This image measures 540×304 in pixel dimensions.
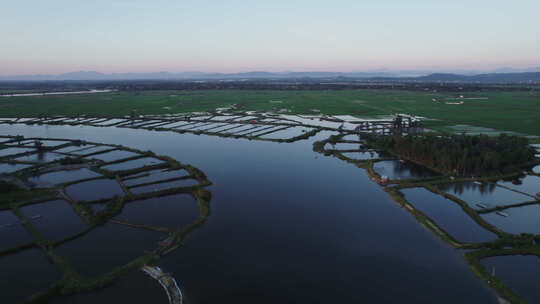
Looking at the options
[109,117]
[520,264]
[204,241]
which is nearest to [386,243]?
[520,264]

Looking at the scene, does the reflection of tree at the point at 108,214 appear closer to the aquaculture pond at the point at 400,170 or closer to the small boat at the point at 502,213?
the aquaculture pond at the point at 400,170

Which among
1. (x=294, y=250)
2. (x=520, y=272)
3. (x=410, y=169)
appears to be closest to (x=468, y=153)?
(x=410, y=169)

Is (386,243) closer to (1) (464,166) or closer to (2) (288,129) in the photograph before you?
(1) (464,166)

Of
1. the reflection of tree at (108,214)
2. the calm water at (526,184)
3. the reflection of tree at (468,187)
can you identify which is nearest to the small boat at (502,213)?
the reflection of tree at (468,187)

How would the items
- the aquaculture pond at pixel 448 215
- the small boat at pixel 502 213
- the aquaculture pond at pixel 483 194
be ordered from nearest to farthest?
1. the aquaculture pond at pixel 448 215
2. the small boat at pixel 502 213
3. the aquaculture pond at pixel 483 194

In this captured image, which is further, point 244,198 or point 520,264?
point 244,198

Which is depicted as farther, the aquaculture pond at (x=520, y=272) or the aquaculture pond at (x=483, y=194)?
the aquaculture pond at (x=483, y=194)

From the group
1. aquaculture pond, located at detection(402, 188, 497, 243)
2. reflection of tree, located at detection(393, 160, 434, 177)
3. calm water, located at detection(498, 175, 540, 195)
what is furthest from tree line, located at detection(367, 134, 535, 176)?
aquaculture pond, located at detection(402, 188, 497, 243)

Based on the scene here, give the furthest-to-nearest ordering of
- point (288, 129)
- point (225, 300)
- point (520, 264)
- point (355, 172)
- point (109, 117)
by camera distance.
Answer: point (109, 117) → point (288, 129) → point (355, 172) → point (520, 264) → point (225, 300)

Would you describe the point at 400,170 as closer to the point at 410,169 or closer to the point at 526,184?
the point at 410,169
